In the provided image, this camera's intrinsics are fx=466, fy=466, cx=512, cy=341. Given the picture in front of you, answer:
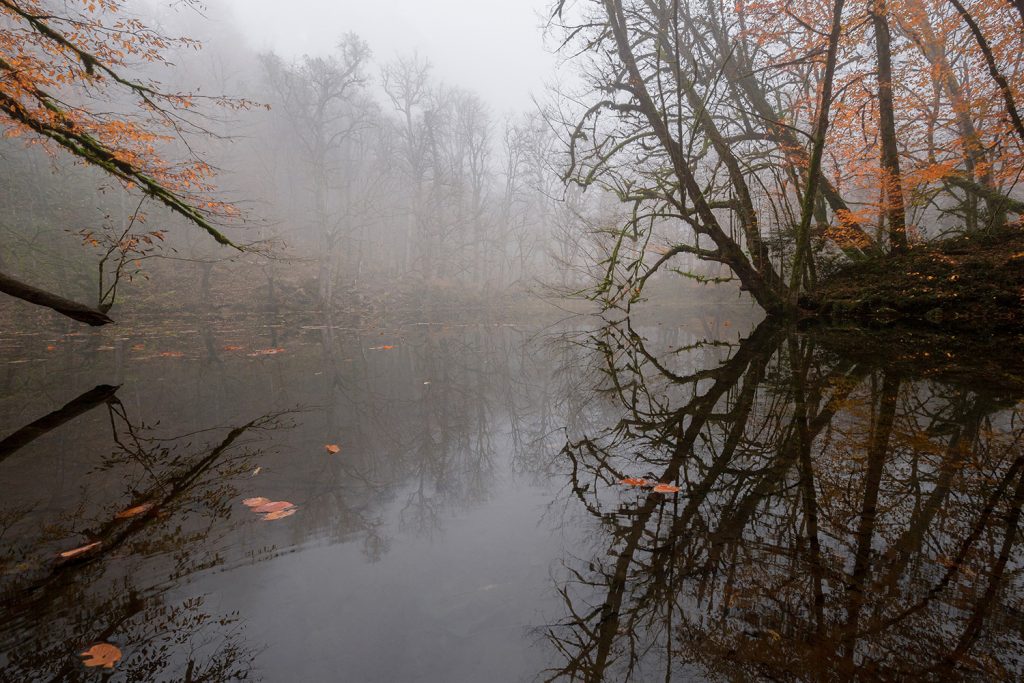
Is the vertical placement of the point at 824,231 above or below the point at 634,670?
above

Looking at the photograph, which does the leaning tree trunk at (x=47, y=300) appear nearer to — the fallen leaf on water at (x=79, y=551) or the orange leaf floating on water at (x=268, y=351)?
the orange leaf floating on water at (x=268, y=351)

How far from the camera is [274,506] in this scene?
2.70 m

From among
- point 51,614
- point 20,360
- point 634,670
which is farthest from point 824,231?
point 20,360

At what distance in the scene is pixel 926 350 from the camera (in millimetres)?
6027

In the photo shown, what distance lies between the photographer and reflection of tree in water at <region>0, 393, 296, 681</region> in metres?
1.54

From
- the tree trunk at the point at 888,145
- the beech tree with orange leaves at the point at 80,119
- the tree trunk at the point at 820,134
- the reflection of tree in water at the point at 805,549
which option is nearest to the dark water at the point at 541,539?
the reflection of tree in water at the point at 805,549

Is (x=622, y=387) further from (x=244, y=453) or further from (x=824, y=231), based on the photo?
(x=824, y=231)

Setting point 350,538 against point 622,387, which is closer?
point 350,538

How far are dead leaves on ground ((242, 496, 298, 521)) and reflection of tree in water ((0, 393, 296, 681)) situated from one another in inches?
5.4

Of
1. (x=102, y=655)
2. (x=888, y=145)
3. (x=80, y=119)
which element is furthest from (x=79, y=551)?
(x=888, y=145)

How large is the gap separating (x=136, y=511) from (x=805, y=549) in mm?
3370

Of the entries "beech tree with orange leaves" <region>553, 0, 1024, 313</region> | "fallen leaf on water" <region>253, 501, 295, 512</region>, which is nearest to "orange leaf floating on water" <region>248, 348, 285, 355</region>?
"beech tree with orange leaves" <region>553, 0, 1024, 313</region>

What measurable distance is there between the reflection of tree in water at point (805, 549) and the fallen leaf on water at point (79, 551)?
7.32 ft

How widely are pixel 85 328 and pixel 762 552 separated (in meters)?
18.7
